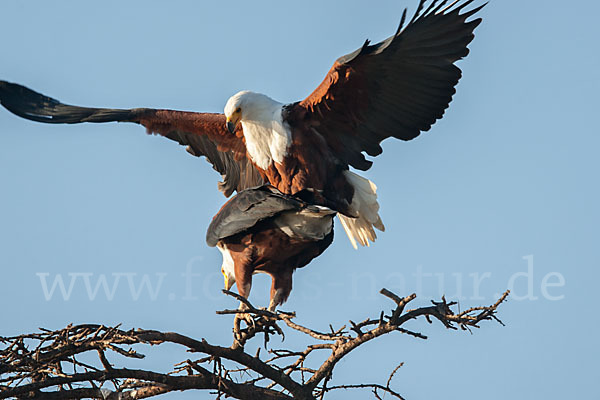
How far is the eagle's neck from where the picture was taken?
5.92 meters

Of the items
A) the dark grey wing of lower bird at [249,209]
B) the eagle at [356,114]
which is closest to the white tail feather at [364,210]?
the eagle at [356,114]

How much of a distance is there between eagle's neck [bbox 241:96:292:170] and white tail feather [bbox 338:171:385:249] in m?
0.53

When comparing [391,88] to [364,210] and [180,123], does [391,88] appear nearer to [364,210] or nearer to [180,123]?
[364,210]

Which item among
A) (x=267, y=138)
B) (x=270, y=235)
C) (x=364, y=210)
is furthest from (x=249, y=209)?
(x=364, y=210)

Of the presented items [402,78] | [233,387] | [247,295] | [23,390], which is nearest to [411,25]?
[402,78]

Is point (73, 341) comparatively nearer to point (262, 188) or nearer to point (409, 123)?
point (262, 188)

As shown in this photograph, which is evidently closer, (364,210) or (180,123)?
(364,210)

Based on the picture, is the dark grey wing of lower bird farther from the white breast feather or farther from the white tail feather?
the white tail feather

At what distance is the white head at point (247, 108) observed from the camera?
596 cm

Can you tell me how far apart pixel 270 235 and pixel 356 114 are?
3.40 ft

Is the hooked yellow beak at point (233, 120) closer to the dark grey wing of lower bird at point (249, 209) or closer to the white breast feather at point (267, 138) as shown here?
the white breast feather at point (267, 138)

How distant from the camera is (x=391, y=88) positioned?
19.3 feet

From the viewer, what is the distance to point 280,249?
19.2 ft

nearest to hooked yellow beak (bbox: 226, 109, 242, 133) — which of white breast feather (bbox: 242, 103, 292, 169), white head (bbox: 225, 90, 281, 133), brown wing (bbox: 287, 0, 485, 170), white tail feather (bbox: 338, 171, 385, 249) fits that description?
white head (bbox: 225, 90, 281, 133)
